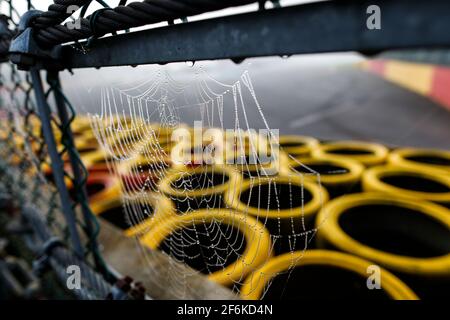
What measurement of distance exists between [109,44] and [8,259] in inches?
163

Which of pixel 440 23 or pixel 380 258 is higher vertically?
pixel 440 23

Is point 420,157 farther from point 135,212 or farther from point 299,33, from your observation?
point 299,33

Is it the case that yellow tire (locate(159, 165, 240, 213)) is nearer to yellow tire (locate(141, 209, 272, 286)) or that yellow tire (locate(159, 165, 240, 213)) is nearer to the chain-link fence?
yellow tire (locate(141, 209, 272, 286))

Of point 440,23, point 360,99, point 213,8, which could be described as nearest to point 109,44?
point 213,8

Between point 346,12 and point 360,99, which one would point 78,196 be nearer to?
point 346,12

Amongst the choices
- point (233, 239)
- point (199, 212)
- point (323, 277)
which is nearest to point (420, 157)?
point (323, 277)

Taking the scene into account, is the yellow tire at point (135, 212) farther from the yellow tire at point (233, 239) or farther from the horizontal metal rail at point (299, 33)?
the horizontal metal rail at point (299, 33)

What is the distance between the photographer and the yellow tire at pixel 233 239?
1.92 m

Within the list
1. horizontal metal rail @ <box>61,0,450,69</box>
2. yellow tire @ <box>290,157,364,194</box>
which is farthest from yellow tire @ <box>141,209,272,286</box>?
horizontal metal rail @ <box>61,0,450,69</box>

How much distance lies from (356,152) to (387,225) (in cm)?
209

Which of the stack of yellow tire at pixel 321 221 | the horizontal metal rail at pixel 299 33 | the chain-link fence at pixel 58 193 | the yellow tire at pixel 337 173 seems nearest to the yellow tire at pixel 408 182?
the stack of yellow tire at pixel 321 221

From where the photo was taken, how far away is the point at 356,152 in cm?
468

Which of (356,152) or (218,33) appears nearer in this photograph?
(218,33)
